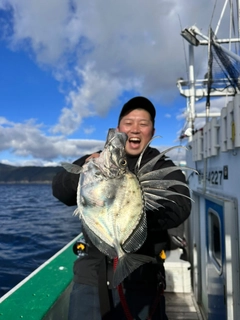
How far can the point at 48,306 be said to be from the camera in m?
3.47

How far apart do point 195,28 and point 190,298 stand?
7.03 meters

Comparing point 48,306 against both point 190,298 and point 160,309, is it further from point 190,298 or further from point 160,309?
point 190,298

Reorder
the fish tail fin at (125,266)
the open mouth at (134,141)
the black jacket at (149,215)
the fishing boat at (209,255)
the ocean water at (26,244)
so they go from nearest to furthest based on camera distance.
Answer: the fish tail fin at (125,266)
the black jacket at (149,215)
the open mouth at (134,141)
the fishing boat at (209,255)
the ocean water at (26,244)

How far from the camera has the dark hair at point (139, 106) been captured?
2953 millimetres

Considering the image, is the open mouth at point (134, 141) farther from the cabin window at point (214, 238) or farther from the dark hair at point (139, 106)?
the cabin window at point (214, 238)

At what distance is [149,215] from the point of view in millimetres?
2043

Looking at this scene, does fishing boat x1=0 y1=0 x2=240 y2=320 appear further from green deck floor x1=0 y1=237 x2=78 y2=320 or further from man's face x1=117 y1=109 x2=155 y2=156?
man's face x1=117 y1=109 x2=155 y2=156

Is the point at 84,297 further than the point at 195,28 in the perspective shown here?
No

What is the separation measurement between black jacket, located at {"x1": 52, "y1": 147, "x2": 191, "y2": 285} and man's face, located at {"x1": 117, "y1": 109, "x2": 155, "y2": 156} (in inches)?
4.7

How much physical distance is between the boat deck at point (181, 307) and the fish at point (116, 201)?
434 cm

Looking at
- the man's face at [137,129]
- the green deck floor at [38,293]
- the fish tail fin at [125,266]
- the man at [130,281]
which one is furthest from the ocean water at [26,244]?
the fish tail fin at [125,266]

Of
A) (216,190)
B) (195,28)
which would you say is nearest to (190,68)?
(195,28)

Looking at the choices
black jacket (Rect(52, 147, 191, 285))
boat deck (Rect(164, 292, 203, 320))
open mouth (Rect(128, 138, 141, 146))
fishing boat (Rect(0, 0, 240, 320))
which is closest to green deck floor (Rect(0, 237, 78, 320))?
fishing boat (Rect(0, 0, 240, 320))

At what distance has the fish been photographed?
1634 mm
